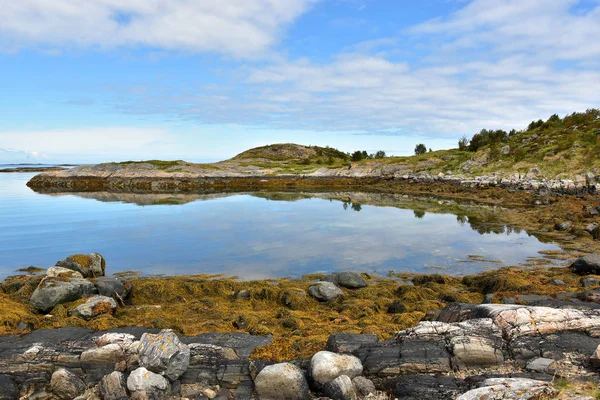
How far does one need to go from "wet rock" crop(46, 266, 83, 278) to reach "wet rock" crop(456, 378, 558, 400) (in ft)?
53.3

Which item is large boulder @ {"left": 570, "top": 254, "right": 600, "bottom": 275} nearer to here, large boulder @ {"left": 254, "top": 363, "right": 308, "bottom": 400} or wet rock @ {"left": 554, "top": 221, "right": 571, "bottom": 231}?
wet rock @ {"left": 554, "top": 221, "right": 571, "bottom": 231}

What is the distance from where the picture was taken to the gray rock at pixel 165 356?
8672mm

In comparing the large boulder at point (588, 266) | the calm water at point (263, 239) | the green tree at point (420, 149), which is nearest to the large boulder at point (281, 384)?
the calm water at point (263, 239)

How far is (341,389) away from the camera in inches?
310

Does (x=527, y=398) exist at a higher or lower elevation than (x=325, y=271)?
higher

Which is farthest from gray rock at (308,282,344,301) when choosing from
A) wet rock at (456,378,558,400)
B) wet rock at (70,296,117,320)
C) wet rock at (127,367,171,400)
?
wet rock at (456,378,558,400)

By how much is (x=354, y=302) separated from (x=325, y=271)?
5.31m

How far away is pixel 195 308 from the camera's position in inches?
598

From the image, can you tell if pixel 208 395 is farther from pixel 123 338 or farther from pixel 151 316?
pixel 151 316

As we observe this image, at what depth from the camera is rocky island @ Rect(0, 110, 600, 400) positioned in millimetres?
8234

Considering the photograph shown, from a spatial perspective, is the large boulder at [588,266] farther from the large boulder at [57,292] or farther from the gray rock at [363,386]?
the large boulder at [57,292]

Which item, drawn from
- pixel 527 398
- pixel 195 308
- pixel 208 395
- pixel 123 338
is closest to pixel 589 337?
pixel 527 398

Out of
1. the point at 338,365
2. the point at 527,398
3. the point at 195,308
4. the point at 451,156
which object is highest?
the point at 451,156

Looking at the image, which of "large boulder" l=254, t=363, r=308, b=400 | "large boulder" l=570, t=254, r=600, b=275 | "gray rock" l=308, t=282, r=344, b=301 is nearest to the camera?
"large boulder" l=254, t=363, r=308, b=400
